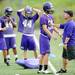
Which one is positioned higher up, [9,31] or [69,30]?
[69,30]

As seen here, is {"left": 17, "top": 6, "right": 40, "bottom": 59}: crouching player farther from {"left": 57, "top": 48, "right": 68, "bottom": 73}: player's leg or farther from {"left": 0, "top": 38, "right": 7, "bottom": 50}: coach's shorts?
{"left": 57, "top": 48, "right": 68, "bottom": 73}: player's leg

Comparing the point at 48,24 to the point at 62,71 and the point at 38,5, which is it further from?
the point at 38,5

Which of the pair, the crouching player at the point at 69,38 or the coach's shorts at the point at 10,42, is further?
the coach's shorts at the point at 10,42

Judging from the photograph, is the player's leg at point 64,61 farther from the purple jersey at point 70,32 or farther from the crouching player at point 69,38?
the purple jersey at point 70,32

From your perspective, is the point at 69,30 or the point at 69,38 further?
the point at 69,38

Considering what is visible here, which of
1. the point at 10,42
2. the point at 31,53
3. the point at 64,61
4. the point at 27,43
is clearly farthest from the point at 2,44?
the point at 31,53

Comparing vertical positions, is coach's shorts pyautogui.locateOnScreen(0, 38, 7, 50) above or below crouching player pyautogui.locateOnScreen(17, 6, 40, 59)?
below

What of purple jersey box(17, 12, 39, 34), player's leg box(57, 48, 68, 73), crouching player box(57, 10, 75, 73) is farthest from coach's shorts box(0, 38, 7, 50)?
crouching player box(57, 10, 75, 73)

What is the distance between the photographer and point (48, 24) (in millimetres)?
15266

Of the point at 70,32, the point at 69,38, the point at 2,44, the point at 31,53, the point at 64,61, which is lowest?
the point at 31,53

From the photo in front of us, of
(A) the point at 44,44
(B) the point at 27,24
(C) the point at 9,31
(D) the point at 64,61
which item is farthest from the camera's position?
(C) the point at 9,31

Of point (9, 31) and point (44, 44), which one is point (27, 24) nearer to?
point (9, 31)

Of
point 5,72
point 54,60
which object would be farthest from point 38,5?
point 5,72

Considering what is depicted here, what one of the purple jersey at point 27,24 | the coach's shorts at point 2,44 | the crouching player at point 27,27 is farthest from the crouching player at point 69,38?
the coach's shorts at point 2,44
